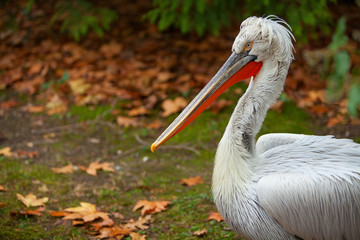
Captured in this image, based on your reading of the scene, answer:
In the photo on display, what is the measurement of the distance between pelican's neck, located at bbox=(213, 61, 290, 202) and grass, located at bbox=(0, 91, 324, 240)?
79 cm

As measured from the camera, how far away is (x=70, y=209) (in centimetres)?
386

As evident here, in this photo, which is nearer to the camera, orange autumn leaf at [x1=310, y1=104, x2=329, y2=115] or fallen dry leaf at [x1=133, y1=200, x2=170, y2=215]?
fallen dry leaf at [x1=133, y1=200, x2=170, y2=215]

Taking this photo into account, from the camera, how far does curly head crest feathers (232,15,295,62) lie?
119 inches

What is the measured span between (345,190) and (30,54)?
6178 millimetres

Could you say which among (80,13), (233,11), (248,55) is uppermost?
(233,11)

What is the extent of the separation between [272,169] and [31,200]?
2282 millimetres

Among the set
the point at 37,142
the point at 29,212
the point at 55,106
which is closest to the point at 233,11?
the point at 55,106

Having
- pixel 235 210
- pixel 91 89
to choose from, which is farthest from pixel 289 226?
pixel 91 89

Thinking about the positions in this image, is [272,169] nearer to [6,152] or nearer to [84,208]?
[84,208]

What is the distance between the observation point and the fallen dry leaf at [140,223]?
3.70 meters

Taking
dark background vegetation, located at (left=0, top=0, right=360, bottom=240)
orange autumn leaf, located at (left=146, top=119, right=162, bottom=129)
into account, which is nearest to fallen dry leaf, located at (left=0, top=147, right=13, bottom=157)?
dark background vegetation, located at (left=0, top=0, right=360, bottom=240)

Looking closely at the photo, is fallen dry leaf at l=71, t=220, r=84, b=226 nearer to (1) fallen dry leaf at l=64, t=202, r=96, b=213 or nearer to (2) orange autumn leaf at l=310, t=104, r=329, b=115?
(1) fallen dry leaf at l=64, t=202, r=96, b=213

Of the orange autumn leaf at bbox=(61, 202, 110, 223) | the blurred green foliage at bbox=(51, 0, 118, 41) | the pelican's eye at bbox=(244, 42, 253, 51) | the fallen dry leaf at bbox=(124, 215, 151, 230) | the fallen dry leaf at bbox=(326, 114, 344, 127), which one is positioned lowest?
the fallen dry leaf at bbox=(124, 215, 151, 230)

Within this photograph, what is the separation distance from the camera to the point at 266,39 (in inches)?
120
